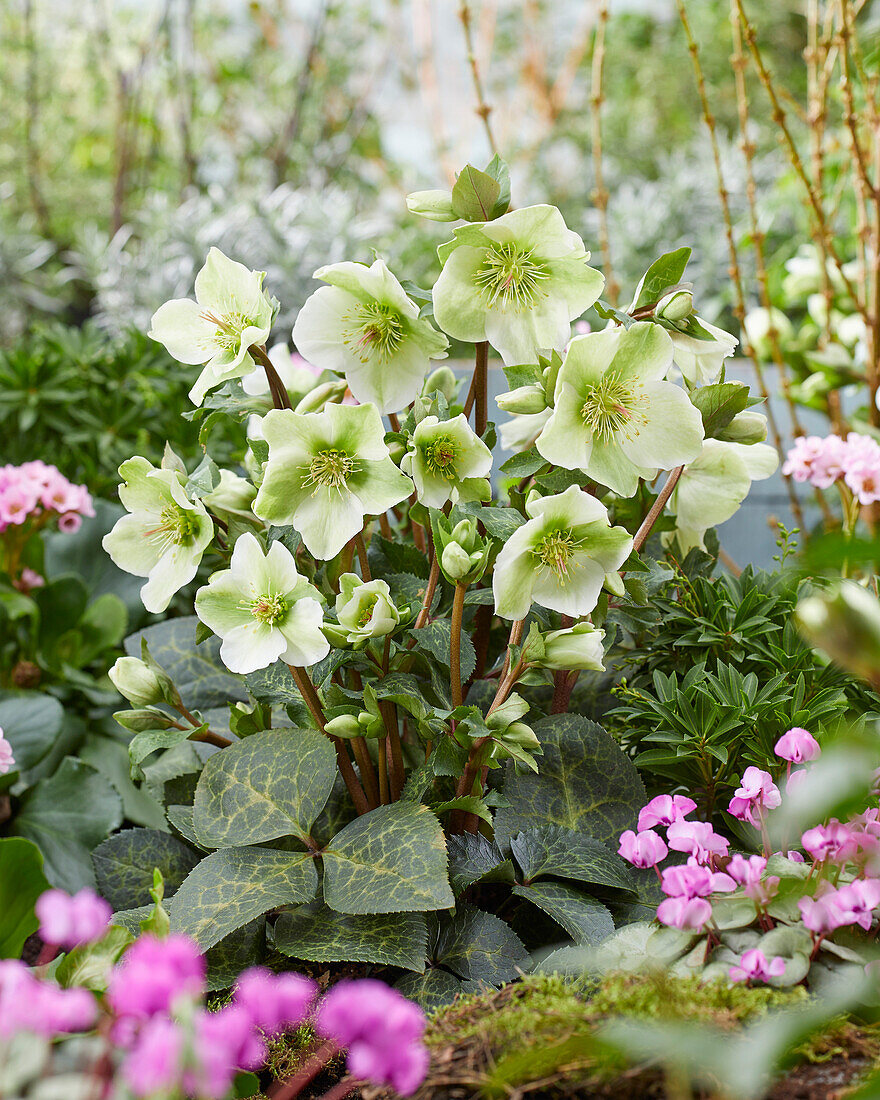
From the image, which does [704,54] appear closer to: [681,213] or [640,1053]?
[681,213]

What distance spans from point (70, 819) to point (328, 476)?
66 cm

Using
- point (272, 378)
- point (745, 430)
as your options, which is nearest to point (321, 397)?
point (272, 378)

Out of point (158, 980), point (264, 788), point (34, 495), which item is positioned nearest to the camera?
point (158, 980)

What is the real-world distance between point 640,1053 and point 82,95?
234 inches

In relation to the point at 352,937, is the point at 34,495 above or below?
above

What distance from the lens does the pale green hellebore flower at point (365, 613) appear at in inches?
25.5

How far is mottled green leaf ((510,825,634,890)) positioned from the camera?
712 millimetres

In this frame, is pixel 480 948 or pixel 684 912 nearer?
pixel 684 912

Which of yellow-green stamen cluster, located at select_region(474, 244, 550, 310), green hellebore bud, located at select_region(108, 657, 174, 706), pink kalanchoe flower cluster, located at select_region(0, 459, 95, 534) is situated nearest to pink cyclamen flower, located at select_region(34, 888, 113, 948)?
green hellebore bud, located at select_region(108, 657, 174, 706)

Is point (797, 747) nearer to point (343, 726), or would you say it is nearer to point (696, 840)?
point (696, 840)

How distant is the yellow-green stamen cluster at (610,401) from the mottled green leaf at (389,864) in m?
0.33

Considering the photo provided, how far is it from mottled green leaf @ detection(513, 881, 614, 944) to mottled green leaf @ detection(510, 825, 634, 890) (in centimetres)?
1

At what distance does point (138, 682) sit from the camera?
747mm

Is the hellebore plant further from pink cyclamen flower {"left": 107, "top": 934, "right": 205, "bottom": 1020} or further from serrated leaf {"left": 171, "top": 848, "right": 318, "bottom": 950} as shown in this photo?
pink cyclamen flower {"left": 107, "top": 934, "right": 205, "bottom": 1020}
